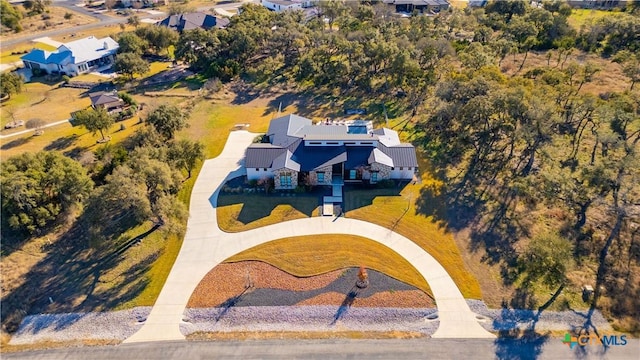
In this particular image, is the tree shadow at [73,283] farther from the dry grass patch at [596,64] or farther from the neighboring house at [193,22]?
the dry grass patch at [596,64]

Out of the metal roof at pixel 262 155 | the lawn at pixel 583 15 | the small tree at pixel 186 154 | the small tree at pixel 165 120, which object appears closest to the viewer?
the metal roof at pixel 262 155

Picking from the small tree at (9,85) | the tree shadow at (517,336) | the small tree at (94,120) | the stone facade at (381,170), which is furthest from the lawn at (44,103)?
the tree shadow at (517,336)

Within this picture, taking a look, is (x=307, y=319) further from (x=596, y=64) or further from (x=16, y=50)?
(x=16, y=50)

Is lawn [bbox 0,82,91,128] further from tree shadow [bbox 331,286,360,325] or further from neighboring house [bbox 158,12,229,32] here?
tree shadow [bbox 331,286,360,325]

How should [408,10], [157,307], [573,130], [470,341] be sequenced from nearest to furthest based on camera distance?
[470,341] < [157,307] < [573,130] < [408,10]

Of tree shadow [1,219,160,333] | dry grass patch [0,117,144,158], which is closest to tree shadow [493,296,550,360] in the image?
tree shadow [1,219,160,333]

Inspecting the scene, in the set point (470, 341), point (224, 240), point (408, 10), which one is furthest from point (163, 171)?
point (408, 10)

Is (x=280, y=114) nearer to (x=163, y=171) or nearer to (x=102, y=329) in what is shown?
(x=163, y=171)
